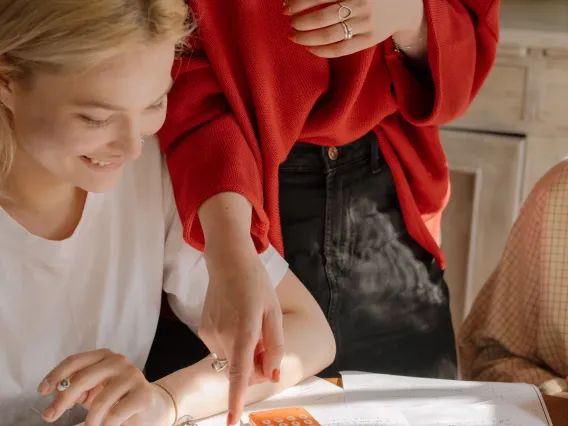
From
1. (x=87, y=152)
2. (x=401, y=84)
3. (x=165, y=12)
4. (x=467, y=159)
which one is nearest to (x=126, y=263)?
(x=87, y=152)

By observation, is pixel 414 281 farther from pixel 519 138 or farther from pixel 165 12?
pixel 519 138

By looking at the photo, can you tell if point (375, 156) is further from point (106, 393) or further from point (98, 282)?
point (106, 393)

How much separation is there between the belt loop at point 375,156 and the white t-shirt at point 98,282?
0.74 ft

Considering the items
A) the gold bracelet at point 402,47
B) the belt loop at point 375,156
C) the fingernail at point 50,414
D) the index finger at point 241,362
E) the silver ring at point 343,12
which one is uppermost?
the silver ring at point 343,12

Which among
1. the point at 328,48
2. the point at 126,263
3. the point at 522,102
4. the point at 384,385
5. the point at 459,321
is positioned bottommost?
the point at 459,321

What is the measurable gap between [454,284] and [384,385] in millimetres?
1119

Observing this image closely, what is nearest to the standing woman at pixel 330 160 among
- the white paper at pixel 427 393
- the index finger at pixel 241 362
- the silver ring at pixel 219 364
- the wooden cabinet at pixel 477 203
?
the index finger at pixel 241 362

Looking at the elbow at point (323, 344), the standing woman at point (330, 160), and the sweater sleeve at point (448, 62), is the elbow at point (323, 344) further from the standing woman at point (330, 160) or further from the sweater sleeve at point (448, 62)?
the sweater sleeve at point (448, 62)

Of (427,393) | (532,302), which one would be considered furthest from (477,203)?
(427,393)

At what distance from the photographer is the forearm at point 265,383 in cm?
108

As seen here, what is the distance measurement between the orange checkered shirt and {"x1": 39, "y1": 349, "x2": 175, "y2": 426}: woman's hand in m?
0.57

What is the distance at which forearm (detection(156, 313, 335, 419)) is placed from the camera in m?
1.08

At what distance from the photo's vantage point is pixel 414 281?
4.62ft

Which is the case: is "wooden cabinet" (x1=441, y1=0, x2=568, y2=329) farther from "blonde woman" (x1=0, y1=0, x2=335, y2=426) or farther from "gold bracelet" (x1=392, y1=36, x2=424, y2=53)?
"blonde woman" (x1=0, y1=0, x2=335, y2=426)
